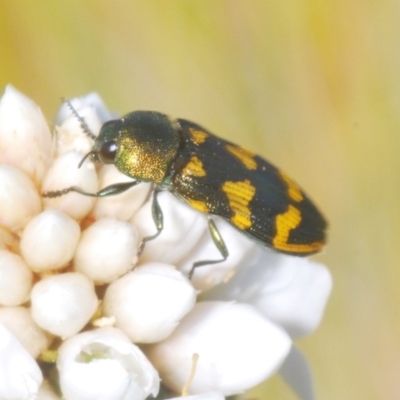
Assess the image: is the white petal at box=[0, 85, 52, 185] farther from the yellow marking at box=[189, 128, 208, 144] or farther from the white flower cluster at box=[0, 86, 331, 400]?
the yellow marking at box=[189, 128, 208, 144]

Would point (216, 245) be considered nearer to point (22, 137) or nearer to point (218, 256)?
point (218, 256)

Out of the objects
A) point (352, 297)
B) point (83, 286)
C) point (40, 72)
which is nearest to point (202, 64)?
point (40, 72)

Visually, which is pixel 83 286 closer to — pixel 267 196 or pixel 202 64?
pixel 267 196

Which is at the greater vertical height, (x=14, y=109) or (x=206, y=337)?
(x=14, y=109)

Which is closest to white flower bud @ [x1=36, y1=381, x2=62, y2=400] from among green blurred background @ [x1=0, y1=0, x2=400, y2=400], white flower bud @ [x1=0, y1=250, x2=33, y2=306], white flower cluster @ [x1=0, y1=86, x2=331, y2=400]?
white flower cluster @ [x1=0, y1=86, x2=331, y2=400]

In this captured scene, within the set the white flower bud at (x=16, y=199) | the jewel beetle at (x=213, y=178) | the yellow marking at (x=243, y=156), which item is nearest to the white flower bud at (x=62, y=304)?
the white flower bud at (x=16, y=199)

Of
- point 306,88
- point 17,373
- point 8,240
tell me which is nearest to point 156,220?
point 8,240
